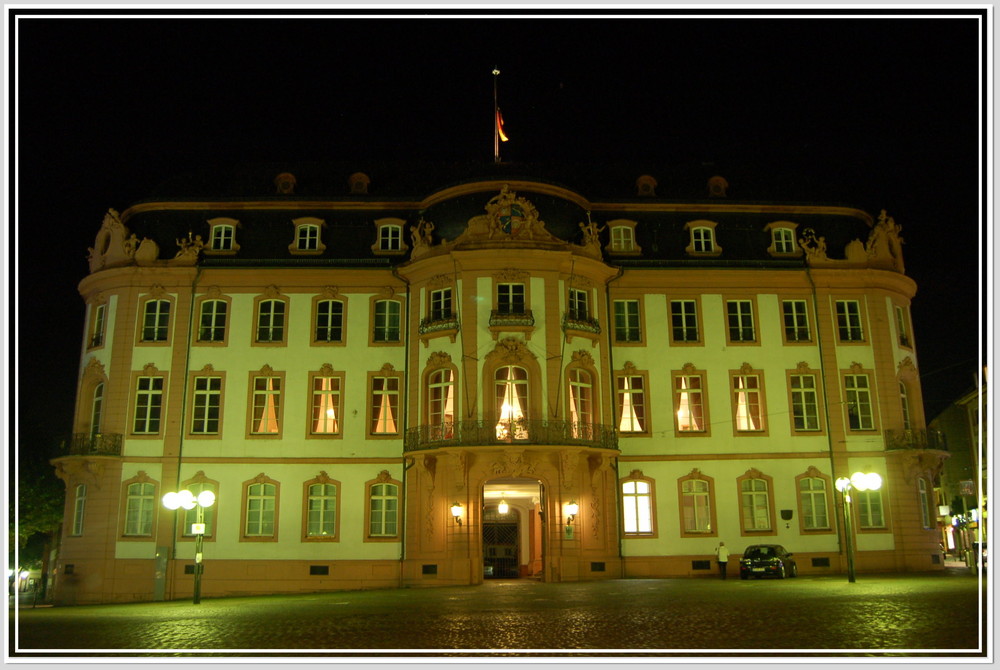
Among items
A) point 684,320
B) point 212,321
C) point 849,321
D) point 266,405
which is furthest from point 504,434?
point 849,321

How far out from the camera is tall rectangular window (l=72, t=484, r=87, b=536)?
3488 cm

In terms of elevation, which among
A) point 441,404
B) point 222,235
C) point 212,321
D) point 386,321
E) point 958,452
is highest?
→ point 222,235

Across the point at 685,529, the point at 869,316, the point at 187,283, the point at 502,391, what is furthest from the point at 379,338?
the point at 869,316

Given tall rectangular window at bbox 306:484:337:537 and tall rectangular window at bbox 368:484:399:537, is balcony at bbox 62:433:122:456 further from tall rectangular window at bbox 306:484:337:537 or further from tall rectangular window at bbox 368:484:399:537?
tall rectangular window at bbox 368:484:399:537

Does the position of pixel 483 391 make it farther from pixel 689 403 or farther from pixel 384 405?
pixel 689 403

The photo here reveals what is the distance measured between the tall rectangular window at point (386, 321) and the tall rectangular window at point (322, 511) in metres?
6.33

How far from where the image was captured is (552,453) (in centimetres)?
3288

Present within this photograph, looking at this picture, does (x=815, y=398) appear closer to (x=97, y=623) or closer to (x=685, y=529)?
(x=685, y=529)

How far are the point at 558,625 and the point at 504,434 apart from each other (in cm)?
1676

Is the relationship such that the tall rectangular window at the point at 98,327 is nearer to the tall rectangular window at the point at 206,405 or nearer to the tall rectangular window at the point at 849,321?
the tall rectangular window at the point at 206,405

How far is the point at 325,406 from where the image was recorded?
36406 mm

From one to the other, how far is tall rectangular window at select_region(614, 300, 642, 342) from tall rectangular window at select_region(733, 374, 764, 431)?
14.9ft

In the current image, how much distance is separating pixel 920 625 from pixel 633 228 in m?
25.8

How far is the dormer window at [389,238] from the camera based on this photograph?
3803 centimetres
